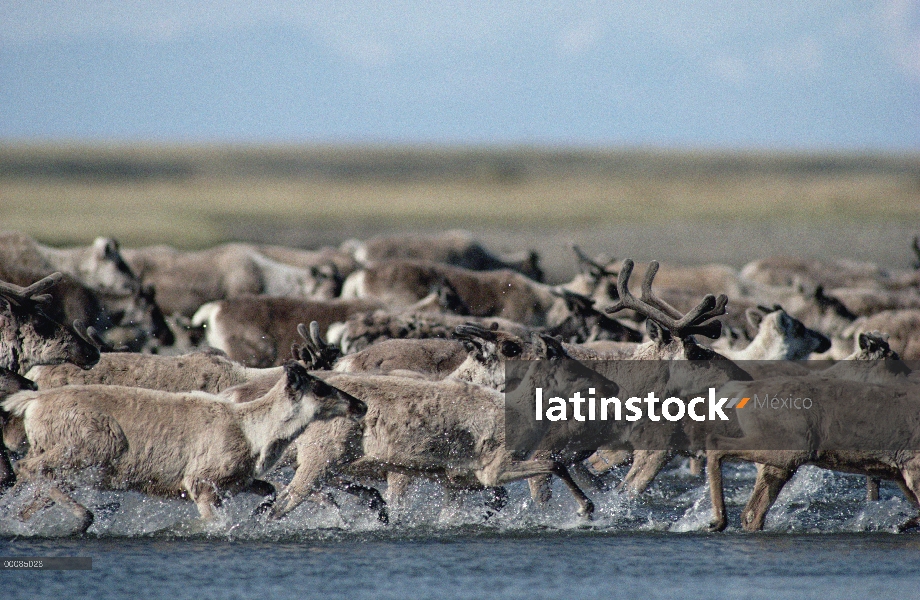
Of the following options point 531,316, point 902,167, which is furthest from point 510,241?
point 902,167

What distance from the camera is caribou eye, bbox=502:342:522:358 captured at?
29.2ft

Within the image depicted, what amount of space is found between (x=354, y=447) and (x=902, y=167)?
134893mm

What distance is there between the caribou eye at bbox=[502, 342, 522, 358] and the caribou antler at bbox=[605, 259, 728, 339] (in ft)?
2.78

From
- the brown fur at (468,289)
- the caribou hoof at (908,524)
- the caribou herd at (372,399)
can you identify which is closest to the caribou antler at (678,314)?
the caribou herd at (372,399)

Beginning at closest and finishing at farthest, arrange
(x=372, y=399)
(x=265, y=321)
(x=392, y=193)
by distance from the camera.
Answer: (x=372, y=399) < (x=265, y=321) < (x=392, y=193)

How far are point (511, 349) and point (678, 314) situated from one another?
4.70 ft

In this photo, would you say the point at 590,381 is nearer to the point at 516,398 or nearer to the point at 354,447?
the point at 516,398

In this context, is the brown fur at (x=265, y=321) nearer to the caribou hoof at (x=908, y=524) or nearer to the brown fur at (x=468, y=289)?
the brown fur at (x=468, y=289)

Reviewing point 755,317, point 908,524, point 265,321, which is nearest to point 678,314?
point 908,524

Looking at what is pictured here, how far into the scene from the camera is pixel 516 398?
8633 mm

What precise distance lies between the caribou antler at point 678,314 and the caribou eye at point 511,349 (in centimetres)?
85

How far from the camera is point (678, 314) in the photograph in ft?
31.4

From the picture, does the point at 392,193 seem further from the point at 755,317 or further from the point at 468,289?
the point at 755,317

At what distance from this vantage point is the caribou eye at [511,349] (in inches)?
350
